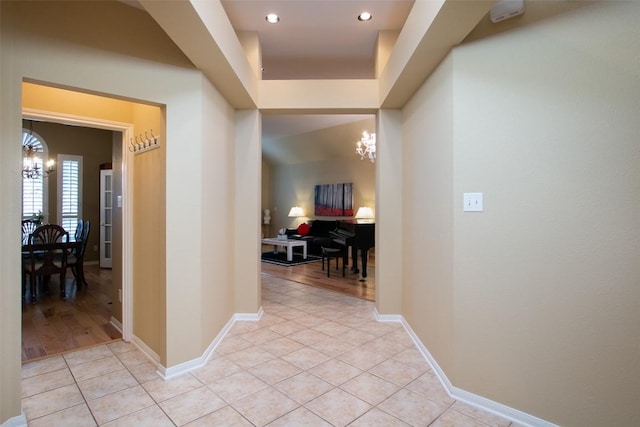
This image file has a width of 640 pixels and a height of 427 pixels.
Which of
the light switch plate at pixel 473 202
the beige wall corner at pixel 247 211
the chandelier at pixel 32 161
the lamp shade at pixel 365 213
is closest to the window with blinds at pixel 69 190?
the chandelier at pixel 32 161

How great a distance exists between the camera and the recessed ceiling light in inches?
122

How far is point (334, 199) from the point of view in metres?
9.00

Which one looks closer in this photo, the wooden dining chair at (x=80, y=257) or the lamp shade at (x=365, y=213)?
the wooden dining chair at (x=80, y=257)

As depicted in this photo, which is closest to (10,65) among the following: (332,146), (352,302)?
(352,302)

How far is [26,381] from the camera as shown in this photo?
2273mm

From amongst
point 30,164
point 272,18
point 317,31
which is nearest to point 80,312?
point 30,164

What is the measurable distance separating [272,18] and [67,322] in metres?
3.93

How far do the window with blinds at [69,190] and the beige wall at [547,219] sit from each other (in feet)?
24.7

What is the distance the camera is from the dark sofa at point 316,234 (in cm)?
804

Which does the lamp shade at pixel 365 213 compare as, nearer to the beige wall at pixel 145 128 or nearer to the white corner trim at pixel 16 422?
the beige wall at pixel 145 128

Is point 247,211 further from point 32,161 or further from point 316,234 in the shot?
point 316,234

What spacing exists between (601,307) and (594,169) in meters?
0.73

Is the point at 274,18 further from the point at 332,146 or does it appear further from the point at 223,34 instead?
the point at 332,146

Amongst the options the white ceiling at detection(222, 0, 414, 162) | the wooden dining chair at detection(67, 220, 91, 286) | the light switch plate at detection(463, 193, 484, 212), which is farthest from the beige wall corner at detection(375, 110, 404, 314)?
the wooden dining chair at detection(67, 220, 91, 286)
